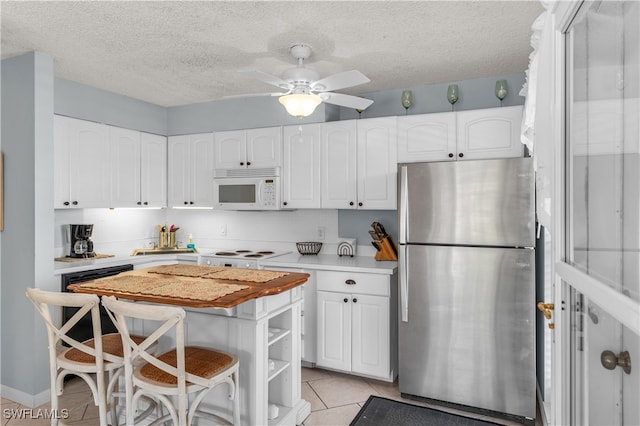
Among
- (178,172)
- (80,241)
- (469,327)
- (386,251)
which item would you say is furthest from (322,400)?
(178,172)

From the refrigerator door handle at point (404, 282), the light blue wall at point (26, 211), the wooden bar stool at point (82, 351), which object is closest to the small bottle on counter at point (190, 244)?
the light blue wall at point (26, 211)

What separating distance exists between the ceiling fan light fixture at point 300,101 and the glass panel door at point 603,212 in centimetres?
137

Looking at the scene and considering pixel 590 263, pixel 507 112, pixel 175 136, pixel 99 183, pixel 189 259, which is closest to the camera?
pixel 590 263

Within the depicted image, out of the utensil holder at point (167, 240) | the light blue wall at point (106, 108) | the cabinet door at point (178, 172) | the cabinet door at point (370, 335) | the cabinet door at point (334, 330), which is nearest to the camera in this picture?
the cabinet door at point (370, 335)

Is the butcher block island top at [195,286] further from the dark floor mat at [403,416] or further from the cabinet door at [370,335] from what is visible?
the dark floor mat at [403,416]

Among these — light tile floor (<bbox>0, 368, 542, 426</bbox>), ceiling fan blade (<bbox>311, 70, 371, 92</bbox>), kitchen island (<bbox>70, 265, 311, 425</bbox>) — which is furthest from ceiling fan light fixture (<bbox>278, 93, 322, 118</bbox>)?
light tile floor (<bbox>0, 368, 542, 426</bbox>)

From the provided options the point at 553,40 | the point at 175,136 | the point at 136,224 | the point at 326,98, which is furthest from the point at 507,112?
the point at 136,224

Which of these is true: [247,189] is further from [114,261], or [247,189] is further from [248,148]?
[114,261]

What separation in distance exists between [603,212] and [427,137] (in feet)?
7.53

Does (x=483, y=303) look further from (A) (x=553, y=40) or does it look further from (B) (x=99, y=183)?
(B) (x=99, y=183)

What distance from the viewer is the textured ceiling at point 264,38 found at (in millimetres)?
2197

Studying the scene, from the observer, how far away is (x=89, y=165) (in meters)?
3.71

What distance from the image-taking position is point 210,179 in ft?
14.1

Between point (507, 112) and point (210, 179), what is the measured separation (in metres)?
2.86
